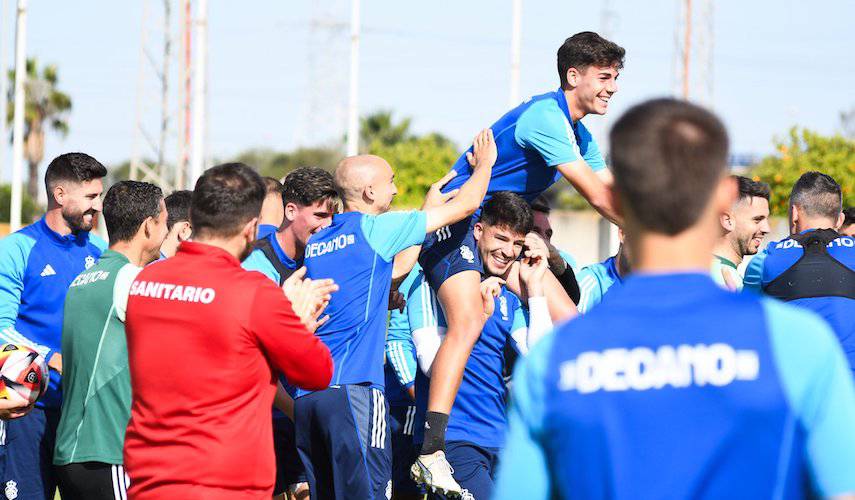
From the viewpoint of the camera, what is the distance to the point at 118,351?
5.23 meters

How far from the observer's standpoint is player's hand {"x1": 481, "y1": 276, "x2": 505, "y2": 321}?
21.4ft

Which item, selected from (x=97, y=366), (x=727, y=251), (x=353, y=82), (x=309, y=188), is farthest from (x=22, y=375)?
(x=353, y=82)

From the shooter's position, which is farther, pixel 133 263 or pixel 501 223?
pixel 501 223

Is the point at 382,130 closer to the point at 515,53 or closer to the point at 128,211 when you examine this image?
the point at 515,53

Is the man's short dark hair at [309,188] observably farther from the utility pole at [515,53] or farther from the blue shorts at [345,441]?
the utility pole at [515,53]

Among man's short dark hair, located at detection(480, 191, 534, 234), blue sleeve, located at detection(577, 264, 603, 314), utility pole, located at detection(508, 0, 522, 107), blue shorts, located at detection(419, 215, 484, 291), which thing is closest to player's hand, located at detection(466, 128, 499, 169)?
man's short dark hair, located at detection(480, 191, 534, 234)

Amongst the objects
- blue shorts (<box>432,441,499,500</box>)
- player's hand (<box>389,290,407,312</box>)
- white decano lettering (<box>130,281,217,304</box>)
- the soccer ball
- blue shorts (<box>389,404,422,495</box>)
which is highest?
white decano lettering (<box>130,281,217,304</box>)

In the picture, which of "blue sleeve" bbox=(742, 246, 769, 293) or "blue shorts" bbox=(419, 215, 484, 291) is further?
"blue sleeve" bbox=(742, 246, 769, 293)

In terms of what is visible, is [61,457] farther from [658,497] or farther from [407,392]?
[658,497]

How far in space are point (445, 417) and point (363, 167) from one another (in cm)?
160

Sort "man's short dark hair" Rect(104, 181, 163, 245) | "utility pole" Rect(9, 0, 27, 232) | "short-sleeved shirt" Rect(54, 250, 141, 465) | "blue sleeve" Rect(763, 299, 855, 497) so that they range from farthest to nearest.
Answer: "utility pole" Rect(9, 0, 27, 232)
"man's short dark hair" Rect(104, 181, 163, 245)
"short-sleeved shirt" Rect(54, 250, 141, 465)
"blue sleeve" Rect(763, 299, 855, 497)

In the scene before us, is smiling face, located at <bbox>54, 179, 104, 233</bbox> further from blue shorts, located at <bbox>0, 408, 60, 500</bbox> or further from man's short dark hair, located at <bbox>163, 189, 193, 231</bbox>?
blue shorts, located at <bbox>0, 408, 60, 500</bbox>

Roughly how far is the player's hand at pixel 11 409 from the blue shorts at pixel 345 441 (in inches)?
59.4

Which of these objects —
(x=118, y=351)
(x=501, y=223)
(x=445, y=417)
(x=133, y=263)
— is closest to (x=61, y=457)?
(x=118, y=351)
